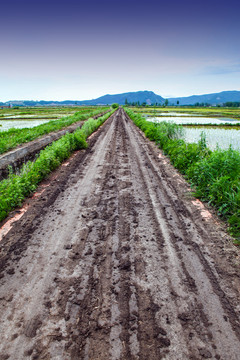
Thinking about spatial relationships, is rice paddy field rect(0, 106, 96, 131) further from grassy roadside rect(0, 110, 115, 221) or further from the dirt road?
the dirt road

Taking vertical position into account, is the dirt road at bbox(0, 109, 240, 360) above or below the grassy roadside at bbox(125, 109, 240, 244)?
below

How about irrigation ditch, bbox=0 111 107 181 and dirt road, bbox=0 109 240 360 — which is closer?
dirt road, bbox=0 109 240 360

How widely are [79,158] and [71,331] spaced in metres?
7.93

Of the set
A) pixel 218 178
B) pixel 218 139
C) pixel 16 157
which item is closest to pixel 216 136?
pixel 218 139

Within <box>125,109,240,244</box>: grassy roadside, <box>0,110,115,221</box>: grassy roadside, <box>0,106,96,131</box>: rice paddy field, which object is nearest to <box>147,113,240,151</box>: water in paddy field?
<box>125,109,240,244</box>: grassy roadside

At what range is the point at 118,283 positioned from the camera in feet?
8.96

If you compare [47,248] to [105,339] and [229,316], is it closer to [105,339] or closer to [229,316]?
[105,339]

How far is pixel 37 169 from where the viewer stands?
666 cm

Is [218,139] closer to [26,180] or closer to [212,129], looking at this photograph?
[212,129]

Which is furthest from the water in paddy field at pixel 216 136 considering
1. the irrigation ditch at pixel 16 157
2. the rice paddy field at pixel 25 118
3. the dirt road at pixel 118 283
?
the rice paddy field at pixel 25 118

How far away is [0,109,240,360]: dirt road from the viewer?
6.76ft

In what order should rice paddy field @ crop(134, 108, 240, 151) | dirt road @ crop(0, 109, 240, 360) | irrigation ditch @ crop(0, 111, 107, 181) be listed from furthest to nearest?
1. rice paddy field @ crop(134, 108, 240, 151)
2. irrigation ditch @ crop(0, 111, 107, 181)
3. dirt road @ crop(0, 109, 240, 360)

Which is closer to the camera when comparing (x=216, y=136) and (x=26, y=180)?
(x=26, y=180)

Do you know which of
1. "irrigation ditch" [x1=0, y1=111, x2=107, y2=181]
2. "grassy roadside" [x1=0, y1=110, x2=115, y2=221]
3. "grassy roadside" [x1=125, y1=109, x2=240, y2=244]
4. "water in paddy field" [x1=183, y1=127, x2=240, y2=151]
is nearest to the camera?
"grassy roadside" [x1=125, y1=109, x2=240, y2=244]
